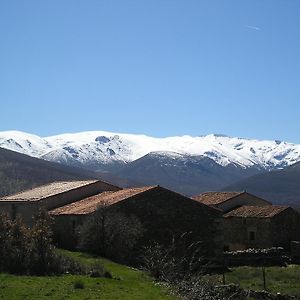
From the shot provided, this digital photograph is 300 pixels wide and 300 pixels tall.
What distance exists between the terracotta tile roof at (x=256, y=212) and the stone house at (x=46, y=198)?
13.3 m

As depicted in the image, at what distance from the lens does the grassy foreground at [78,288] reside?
22406 mm

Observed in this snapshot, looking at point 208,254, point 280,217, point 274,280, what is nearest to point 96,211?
point 208,254

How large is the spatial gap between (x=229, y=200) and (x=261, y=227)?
8109 mm

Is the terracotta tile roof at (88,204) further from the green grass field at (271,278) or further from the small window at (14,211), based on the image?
the green grass field at (271,278)

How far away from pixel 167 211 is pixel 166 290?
17343mm

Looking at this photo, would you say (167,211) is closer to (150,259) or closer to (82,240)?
(82,240)

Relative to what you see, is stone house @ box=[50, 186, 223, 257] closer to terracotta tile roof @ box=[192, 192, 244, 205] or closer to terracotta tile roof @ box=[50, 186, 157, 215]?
terracotta tile roof @ box=[50, 186, 157, 215]

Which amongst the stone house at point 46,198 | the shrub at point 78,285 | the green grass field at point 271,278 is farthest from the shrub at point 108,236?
the shrub at point 78,285

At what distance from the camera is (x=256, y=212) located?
Result: 57.9 meters

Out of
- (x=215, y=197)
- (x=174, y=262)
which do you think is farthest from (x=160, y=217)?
(x=215, y=197)

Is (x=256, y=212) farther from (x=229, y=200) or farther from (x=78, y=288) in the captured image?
(x=78, y=288)

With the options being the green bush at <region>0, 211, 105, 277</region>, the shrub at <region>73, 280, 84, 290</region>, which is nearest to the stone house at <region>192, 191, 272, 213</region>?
the green bush at <region>0, 211, 105, 277</region>

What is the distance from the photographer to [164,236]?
4269 cm

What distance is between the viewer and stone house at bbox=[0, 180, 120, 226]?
4941 centimetres
